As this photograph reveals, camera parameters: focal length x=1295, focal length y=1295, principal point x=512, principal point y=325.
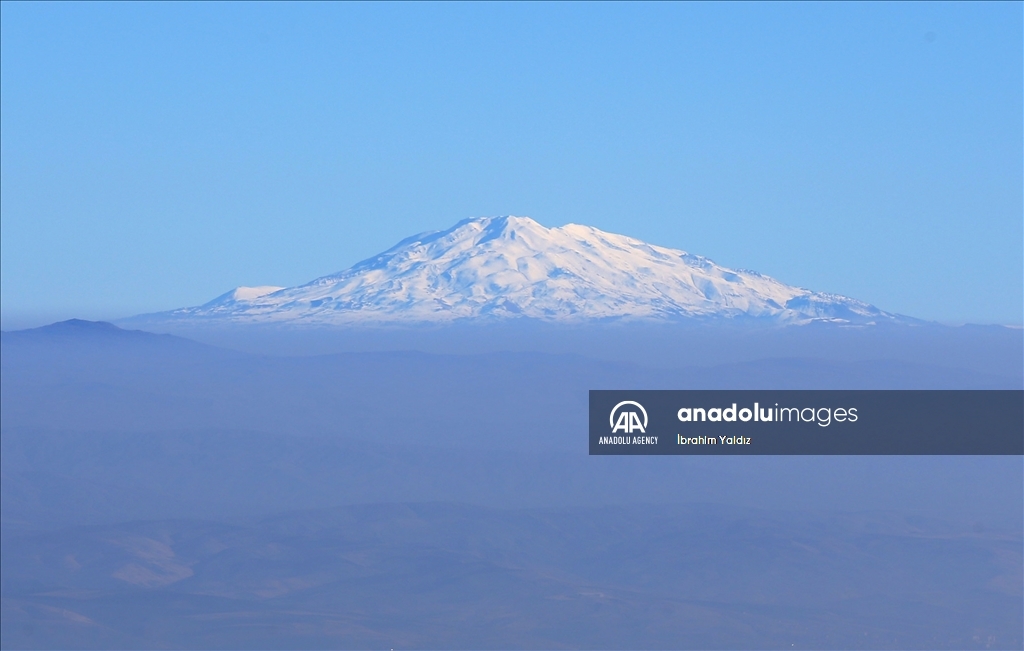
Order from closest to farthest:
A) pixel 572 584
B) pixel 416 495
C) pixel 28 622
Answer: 1. pixel 28 622
2. pixel 572 584
3. pixel 416 495

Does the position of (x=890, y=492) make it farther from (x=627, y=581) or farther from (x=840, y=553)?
(x=627, y=581)

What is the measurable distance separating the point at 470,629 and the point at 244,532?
5452 cm

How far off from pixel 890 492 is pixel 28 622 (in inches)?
4885

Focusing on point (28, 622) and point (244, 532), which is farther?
point (244, 532)

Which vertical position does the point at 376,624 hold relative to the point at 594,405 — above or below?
below

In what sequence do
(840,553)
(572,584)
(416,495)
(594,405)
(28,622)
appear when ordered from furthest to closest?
1. (416,495)
2. (840,553)
3. (572,584)
4. (28,622)
5. (594,405)

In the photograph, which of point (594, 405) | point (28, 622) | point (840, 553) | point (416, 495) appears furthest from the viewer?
point (416, 495)

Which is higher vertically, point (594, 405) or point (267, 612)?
point (594, 405)

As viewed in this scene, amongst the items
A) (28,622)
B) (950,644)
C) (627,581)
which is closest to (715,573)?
(627,581)

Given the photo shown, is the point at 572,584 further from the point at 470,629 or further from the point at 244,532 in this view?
the point at 244,532

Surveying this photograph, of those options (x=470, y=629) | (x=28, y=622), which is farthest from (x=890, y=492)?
(x=28, y=622)

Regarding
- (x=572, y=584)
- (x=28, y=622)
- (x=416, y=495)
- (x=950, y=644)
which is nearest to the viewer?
(x=950, y=644)

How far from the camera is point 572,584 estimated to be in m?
149

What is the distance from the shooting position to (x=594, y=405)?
42.8 metres
